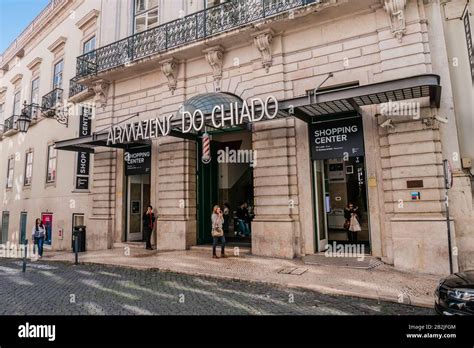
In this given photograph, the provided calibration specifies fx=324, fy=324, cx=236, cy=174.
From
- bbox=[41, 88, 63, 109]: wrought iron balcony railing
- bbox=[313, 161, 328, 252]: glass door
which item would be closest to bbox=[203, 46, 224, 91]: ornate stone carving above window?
bbox=[313, 161, 328, 252]: glass door

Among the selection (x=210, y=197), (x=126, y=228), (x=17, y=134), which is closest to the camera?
(x=210, y=197)

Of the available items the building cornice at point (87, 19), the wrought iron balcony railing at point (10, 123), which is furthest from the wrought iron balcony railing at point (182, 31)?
the wrought iron balcony railing at point (10, 123)

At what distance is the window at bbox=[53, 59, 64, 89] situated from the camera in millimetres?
19539

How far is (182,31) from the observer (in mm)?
13109

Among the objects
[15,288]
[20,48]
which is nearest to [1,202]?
[20,48]

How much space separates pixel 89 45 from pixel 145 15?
4.44 m

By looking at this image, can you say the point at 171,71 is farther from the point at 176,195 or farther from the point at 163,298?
the point at 163,298

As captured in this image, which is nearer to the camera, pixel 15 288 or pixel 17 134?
pixel 15 288

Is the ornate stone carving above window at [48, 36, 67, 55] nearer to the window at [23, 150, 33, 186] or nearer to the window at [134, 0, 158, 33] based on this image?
the window at [134, 0, 158, 33]

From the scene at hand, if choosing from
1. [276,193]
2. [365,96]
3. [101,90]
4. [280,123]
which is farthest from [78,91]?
[365,96]

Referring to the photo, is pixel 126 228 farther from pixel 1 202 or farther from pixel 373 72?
pixel 1 202

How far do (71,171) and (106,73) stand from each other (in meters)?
5.58

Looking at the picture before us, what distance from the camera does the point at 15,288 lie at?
26.3ft

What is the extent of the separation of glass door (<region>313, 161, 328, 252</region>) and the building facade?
7 centimetres
